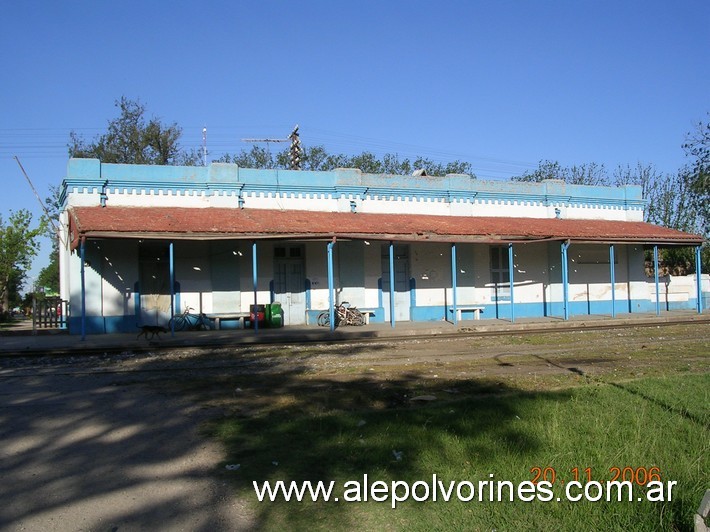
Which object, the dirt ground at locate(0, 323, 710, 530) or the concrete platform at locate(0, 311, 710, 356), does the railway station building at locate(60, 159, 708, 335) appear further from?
the dirt ground at locate(0, 323, 710, 530)

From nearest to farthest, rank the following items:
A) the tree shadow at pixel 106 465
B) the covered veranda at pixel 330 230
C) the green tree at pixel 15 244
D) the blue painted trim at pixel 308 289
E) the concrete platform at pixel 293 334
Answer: the tree shadow at pixel 106 465 < the concrete platform at pixel 293 334 < the covered veranda at pixel 330 230 < the blue painted trim at pixel 308 289 < the green tree at pixel 15 244

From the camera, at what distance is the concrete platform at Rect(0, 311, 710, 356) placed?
16.1 metres

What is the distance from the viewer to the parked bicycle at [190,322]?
2012 cm

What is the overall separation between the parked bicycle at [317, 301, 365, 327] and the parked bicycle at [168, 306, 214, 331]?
3.73 m

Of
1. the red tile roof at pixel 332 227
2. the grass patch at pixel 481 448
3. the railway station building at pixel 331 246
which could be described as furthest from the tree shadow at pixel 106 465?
the railway station building at pixel 331 246

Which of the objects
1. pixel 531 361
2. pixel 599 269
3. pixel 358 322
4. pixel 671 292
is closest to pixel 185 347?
pixel 358 322

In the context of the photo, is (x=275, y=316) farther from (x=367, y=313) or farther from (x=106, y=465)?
(x=106, y=465)

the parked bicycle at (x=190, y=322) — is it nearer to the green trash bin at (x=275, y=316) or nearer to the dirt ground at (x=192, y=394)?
the green trash bin at (x=275, y=316)

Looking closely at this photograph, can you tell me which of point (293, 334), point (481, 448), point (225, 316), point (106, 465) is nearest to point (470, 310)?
point (293, 334)

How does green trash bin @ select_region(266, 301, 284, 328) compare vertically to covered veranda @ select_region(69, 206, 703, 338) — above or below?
below

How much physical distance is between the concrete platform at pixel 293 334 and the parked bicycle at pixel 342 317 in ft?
1.91

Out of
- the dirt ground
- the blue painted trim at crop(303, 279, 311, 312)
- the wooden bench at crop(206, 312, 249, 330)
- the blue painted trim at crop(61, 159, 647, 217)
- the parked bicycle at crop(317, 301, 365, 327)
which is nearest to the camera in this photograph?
the dirt ground

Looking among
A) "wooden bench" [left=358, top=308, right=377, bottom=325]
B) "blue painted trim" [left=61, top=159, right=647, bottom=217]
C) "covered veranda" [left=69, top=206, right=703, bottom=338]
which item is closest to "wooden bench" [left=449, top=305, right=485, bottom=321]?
"covered veranda" [left=69, top=206, right=703, bottom=338]

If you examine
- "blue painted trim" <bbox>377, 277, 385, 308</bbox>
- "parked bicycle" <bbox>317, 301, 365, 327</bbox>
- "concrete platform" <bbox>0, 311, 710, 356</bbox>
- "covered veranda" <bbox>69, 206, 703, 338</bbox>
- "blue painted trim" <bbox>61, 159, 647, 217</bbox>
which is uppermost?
"blue painted trim" <bbox>61, 159, 647, 217</bbox>
